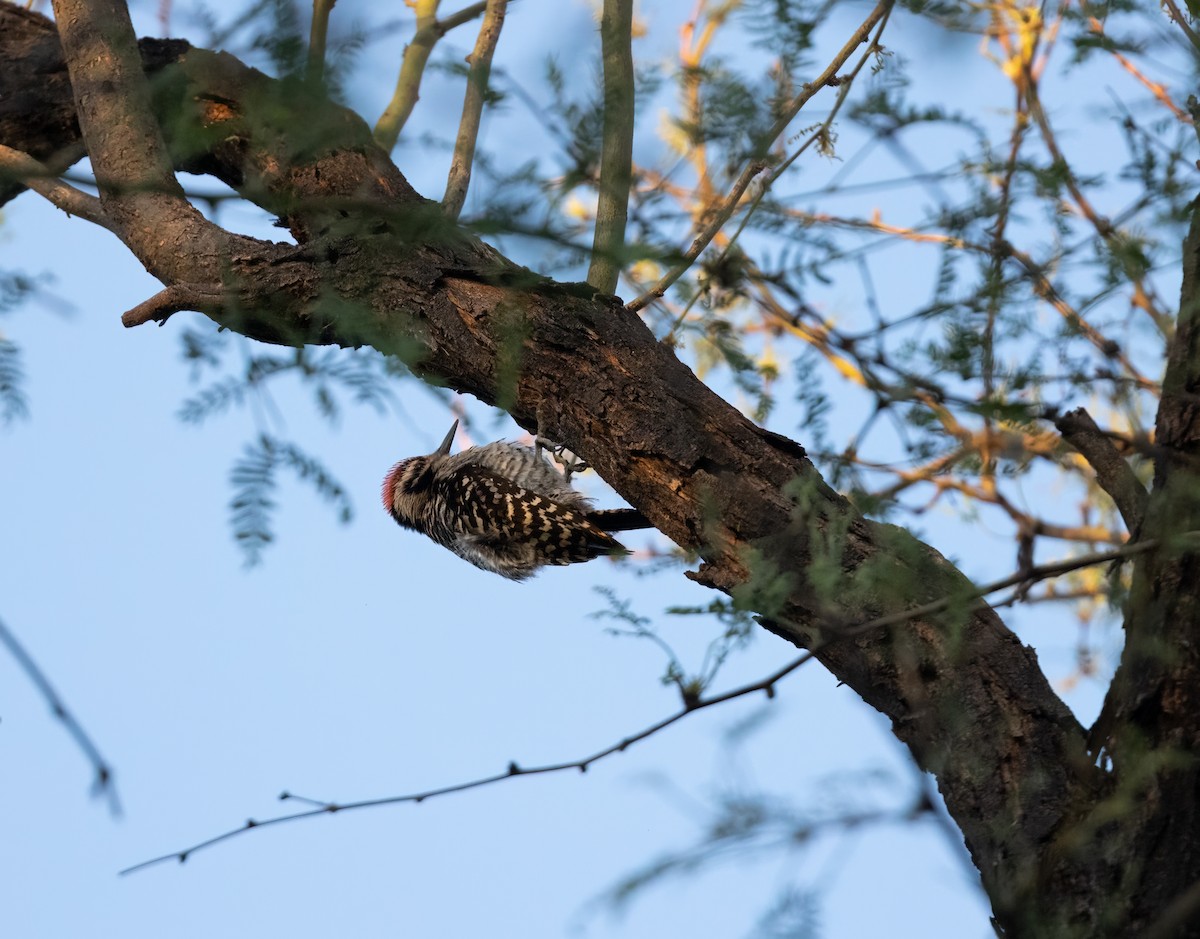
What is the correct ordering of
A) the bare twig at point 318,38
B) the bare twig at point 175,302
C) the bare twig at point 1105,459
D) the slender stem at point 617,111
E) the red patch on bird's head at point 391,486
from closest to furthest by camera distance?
the bare twig at point 318,38
the slender stem at point 617,111
the bare twig at point 1105,459
the bare twig at point 175,302
the red patch on bird's head at point 391,486

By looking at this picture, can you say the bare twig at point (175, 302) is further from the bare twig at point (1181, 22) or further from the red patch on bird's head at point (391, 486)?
the red patch on bird's head at point (391, 486)

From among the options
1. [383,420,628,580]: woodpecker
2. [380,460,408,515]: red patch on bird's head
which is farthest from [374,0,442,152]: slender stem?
[380,460,408,515]: red patch on bird's head

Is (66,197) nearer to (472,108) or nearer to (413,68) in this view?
(413,68)

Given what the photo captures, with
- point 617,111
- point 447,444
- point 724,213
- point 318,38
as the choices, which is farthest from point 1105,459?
point 447,444

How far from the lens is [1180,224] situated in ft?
7.86

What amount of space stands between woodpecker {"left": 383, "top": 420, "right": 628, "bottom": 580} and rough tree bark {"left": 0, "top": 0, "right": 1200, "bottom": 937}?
73.5 inches

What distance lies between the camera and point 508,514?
216 inches

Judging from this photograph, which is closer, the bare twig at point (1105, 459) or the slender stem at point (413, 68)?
the bare twig at point (1105, 459)

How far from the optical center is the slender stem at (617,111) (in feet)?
5.86

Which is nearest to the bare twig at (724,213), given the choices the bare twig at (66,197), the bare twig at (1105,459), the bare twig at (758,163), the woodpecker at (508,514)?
the bare twig at (758,163)

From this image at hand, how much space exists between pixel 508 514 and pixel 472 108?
11.1 feet

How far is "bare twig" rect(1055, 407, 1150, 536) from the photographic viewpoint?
9.38 feet

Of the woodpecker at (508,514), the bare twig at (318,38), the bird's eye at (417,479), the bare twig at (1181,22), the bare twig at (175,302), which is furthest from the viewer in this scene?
the bird's eye at (417,479)

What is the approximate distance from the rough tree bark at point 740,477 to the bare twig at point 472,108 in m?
0.18
